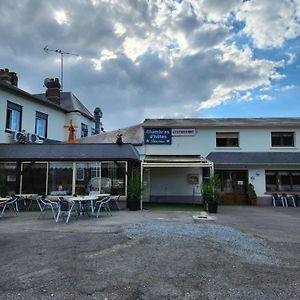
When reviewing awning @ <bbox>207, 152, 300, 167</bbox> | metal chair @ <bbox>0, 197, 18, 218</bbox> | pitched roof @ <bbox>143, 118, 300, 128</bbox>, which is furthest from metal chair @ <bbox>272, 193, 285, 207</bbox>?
metal chair @ <bbox>0, 197, 18, 218</bbox>

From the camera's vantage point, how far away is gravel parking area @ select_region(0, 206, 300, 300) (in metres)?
4.73

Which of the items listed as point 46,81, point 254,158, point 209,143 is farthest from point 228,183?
point 46,81

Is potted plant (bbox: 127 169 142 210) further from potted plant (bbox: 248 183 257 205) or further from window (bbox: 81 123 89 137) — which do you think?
window (bbox: 81 123 89 137)

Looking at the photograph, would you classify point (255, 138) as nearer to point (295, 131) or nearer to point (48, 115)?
point (295, 131)

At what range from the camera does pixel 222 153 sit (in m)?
20.9

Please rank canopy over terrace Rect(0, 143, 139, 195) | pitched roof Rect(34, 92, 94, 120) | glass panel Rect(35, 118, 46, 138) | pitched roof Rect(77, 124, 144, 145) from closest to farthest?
canopy over terrace Rect(0, 143, 139, 195), glass panel Rect(35, 118, 46, 138), pitched roof Rect(77, 124, 144, 145), pitched roof Rect(34, 92, 94, 120)

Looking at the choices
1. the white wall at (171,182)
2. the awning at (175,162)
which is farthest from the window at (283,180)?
the awning at (175,162)

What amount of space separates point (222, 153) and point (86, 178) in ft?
29.0

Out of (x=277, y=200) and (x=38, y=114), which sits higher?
(x=38, y=114)

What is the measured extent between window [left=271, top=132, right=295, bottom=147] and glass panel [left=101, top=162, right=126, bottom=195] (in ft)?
34.2

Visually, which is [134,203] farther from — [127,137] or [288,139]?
[288,139]

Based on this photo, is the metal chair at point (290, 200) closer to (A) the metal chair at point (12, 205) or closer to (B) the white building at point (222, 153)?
(B) the white building at point (222, 153)

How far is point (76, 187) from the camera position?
16984 millimetres

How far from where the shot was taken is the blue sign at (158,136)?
21.2 m
